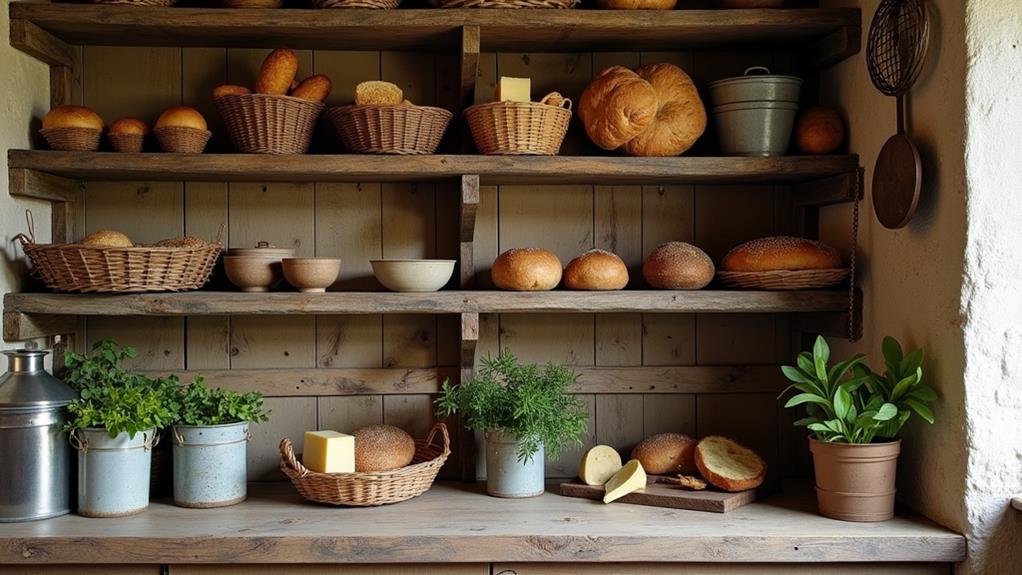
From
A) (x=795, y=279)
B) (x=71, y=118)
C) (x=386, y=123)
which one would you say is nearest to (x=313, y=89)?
(x=386, y=123)

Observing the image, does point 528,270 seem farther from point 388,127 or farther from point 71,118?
point 71,118

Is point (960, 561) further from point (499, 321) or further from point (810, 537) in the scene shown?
point (499, 321)

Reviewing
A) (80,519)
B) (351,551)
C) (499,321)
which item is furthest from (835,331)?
(80,519)

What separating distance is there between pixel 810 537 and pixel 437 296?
107 cm

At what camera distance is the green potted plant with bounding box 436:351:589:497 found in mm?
2287

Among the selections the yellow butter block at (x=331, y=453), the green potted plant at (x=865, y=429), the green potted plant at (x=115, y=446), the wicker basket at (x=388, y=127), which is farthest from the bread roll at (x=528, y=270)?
the green potted plant at (x=115, y=446)

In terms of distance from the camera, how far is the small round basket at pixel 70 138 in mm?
2322

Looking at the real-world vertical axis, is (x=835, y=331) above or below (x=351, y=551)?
above

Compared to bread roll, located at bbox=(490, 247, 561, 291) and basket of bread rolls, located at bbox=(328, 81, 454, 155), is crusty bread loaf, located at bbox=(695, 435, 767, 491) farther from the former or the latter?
basket of bread rolls, located at bbox=(328, 81, 454, 155)

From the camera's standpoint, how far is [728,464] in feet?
7.77

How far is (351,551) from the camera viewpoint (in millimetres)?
2006

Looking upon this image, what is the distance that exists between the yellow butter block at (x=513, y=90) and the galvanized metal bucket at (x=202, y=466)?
1099mm

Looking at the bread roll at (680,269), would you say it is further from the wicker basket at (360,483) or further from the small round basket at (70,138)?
the small round basket at (70,138)

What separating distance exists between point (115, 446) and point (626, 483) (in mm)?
1265
